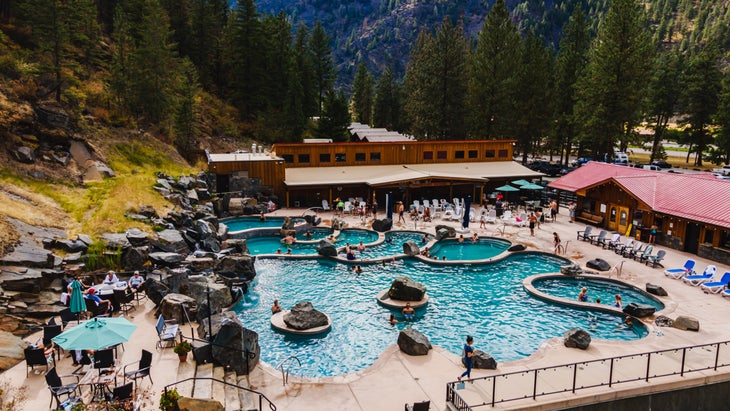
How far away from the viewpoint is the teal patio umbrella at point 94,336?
34.3ft

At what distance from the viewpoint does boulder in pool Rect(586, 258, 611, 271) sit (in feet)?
72.9

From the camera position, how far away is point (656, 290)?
62.3 ft

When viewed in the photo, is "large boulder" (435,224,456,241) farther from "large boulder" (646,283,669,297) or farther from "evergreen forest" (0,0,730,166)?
"evergreen forest" (0,0,730,166)

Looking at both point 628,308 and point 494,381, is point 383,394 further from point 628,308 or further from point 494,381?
point 628,308

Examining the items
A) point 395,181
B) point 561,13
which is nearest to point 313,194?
point 395,181

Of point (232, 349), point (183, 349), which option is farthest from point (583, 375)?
point (183, 349)

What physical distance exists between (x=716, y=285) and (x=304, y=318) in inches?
680

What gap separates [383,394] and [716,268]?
19.4 m

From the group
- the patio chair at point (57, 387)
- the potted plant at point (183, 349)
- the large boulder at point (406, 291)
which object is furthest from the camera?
the large boulder at point (406, 291)

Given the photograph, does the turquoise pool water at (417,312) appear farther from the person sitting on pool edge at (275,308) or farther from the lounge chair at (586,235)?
the lounge chair at (586,235)

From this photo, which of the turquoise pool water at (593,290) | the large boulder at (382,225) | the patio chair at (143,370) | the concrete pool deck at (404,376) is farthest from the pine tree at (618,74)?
the patio chair at (143,370)

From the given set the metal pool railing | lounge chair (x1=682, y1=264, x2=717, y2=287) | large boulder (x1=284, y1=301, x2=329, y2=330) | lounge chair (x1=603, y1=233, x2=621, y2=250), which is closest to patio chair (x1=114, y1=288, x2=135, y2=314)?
large boulder (x1=284, y1=301, x2=329, y2=330)

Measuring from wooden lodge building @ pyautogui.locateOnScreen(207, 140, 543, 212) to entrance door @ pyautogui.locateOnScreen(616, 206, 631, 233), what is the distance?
10.3 meters

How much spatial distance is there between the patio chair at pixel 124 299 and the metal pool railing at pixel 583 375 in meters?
11.5
